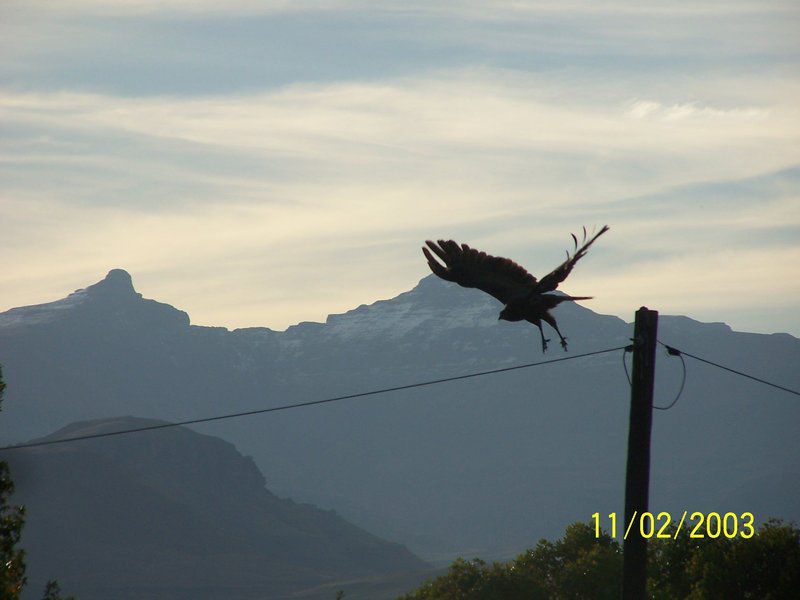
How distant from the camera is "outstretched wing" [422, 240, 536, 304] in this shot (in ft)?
52.4

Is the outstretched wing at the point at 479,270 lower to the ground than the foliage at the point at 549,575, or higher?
higher

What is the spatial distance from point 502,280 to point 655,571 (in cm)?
2792

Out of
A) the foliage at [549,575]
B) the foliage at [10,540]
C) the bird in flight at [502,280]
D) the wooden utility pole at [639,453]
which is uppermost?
the bird in flight at [502,280]

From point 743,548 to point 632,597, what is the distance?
22480mm

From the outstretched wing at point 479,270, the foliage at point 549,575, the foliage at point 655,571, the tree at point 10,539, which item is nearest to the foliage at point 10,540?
the tree at point 10,539

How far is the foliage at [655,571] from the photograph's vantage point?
3362 cm

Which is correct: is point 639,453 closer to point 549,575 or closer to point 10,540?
point 10,540

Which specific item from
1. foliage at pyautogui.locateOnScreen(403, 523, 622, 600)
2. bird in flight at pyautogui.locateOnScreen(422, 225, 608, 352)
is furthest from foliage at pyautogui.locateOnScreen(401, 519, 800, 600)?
bird in flight at pyautogui.locateOnScreen(422, 225, 608, 352)

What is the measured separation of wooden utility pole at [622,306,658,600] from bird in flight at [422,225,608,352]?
4.04 feet

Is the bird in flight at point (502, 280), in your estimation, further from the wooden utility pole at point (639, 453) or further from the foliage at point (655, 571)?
the foliage at point (655, 571)

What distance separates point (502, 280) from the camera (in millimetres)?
16125

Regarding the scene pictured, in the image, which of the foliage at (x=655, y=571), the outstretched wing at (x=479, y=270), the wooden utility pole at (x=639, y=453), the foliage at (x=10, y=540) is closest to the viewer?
the wooden utility pole at (x=639, y=453)

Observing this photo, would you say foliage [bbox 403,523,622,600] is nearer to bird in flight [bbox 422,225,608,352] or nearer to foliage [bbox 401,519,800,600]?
foliage [bbox 401,519,800,600]

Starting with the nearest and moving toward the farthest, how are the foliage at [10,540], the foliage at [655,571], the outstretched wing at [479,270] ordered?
the outstretched wing at [479,270] → the foliage at [10,540] → the foliage at [655,571]
